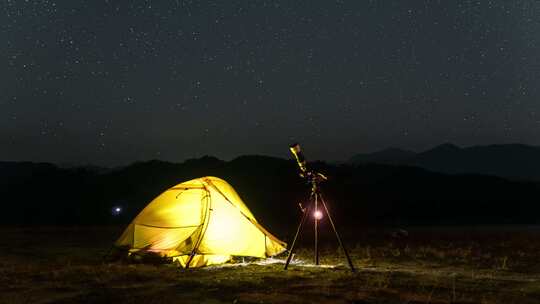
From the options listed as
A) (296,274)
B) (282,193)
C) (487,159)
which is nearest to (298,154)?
(296,274)

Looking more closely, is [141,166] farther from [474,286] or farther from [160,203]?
[474,286]

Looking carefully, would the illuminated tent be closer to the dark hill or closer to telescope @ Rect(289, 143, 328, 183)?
telescope @ Rect(289, 143, 328, 183)

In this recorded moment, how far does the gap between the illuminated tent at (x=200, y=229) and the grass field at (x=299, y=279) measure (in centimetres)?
66

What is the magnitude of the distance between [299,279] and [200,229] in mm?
3563

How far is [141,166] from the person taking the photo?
70875 mm

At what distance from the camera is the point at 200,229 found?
13.6 metres

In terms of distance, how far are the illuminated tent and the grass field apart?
2.17 ft

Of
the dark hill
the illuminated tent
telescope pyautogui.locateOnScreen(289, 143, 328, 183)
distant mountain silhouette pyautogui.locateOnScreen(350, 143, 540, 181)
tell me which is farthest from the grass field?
distant mountain silhouette pyautogui.locateOnScreen(350, 143, 540, 181)

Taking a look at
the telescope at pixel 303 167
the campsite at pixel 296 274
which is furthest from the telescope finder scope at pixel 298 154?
the campsite at pixel 296 274

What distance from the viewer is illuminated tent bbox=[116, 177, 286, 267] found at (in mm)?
13469

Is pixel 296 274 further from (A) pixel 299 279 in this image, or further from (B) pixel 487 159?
(B) pixel 487 159

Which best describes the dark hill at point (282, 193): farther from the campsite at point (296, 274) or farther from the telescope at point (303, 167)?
the telescope at point (303, 167)

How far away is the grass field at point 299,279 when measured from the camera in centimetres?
902

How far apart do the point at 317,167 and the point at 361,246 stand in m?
45.1
